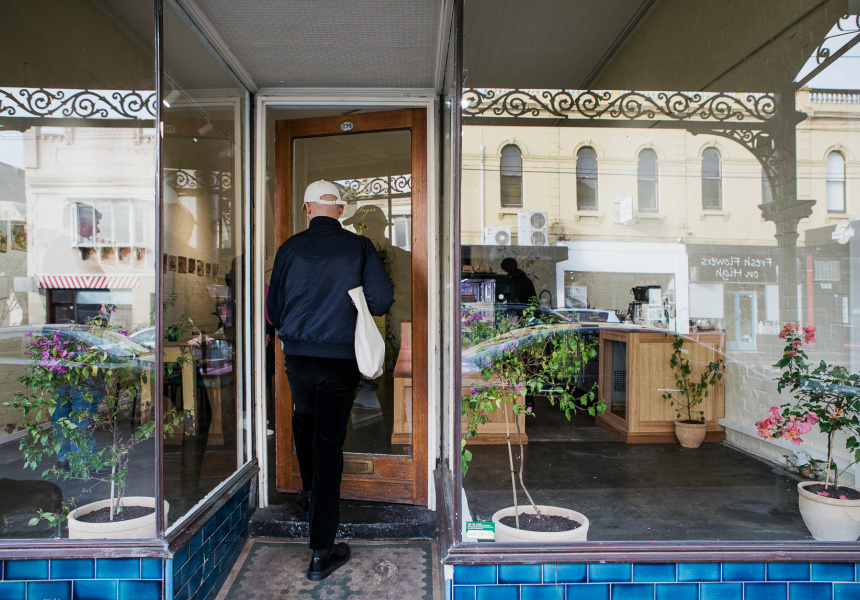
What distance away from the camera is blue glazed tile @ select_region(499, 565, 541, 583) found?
174 cm

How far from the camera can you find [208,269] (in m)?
2.67

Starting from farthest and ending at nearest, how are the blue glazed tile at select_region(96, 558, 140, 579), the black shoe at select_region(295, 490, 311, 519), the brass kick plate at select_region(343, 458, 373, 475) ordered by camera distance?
the brass kick plate at select_region(343, 458, 373, 475), the black shoe at select_region(295, 490, 311, 519), the blue glazed tile at select_region(96, 558, 140, 579)

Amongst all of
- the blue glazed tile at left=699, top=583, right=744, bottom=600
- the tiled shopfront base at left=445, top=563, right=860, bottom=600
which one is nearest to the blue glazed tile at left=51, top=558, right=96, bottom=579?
the tiled shopfront base at left=445, top=563, right=860, bottom=600

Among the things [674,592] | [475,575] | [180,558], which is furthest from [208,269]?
[674,592]

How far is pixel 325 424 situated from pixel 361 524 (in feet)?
2.25

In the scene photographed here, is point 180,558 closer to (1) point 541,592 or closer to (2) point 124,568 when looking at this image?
(2) point 124,568

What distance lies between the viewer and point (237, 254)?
2623mm

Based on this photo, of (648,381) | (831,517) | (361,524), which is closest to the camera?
(831,517)

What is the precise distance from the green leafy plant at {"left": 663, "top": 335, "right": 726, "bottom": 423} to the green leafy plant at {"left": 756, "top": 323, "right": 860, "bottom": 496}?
967mm

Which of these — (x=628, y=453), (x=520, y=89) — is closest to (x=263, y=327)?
(x=520, y=89)

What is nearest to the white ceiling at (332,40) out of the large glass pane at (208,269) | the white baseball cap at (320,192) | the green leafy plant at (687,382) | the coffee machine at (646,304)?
the large glass pane at (208,269)

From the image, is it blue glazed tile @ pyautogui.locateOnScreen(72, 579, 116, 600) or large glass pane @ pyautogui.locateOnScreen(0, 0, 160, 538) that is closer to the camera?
blue glazed tile @ pyautogui.locateOnScreen(72, 579, 116, 600)

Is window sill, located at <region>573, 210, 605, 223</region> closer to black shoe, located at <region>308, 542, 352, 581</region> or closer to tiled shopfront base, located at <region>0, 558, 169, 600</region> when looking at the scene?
black shoe, located at <region>308, 542, 352, 581</region>

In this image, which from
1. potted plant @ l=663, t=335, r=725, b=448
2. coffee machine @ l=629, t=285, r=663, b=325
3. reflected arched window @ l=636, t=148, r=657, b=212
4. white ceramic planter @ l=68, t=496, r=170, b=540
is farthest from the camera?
reflected arched window @ l=636, t=148, r=657, b=212
